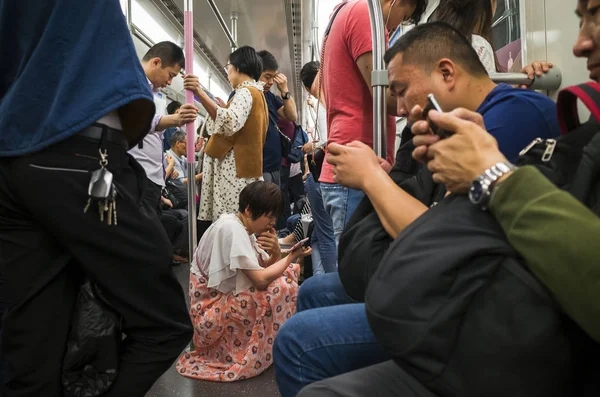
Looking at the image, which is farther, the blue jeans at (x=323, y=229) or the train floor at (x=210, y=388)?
the blue jeans at (x=323, y=229)

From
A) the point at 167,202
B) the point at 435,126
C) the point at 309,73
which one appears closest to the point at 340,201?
the point at 435,126

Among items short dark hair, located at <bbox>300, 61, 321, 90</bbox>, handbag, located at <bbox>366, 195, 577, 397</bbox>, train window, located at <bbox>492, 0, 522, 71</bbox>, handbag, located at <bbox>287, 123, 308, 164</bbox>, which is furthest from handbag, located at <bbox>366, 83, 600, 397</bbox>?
handbag, located at <bbox>287, 123, 308, 164</bbox>

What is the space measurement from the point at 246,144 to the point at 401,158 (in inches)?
57.7

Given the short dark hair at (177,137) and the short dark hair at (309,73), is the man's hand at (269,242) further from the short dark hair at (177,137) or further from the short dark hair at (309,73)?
the short dark hair at (177,137)

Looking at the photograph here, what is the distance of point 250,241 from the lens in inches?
82.1

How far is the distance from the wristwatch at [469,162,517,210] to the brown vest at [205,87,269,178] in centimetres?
197

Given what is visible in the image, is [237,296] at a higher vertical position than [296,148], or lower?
lower

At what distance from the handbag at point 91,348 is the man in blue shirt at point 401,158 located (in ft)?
1.38

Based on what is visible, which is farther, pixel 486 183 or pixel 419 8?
pixel 419 8

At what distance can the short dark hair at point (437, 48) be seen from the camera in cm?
114

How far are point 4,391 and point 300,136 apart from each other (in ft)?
12.4

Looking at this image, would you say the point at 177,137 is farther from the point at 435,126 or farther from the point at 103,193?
the point at 435,126

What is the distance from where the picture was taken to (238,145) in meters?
2.54

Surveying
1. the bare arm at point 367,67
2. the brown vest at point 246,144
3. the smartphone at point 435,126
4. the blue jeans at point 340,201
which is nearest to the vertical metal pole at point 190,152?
the brown vest at point 246,144
